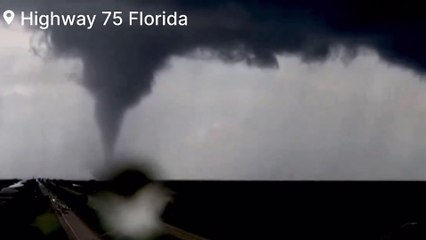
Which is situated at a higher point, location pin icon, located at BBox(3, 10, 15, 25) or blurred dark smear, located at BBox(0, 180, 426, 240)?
location pin icon, located at BBox(3, 10, 15, 25)

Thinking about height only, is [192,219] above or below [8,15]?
below

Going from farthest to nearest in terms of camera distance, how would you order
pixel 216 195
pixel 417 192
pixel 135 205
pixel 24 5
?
1. pixel 216 195
2. pixel 135 205
3. pixel 417 192
4. pixel 24 5

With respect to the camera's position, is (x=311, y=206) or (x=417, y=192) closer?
(x=417, y=192)

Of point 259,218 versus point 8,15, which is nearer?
point 8,15

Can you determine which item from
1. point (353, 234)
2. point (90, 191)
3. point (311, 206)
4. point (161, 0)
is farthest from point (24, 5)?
point (311, 206)

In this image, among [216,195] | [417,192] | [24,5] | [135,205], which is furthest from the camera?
[216,195]

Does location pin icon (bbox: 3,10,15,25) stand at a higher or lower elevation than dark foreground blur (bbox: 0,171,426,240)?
higher

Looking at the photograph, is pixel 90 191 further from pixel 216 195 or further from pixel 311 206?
pixel 311 206

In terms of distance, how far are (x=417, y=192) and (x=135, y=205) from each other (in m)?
2.45

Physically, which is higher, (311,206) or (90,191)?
(90,191)

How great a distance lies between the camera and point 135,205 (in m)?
5.39

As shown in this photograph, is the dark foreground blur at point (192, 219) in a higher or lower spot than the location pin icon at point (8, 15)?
lower

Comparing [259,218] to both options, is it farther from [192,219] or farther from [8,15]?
[8,15]

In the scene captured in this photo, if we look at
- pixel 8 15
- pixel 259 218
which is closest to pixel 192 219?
pixel 259 218
